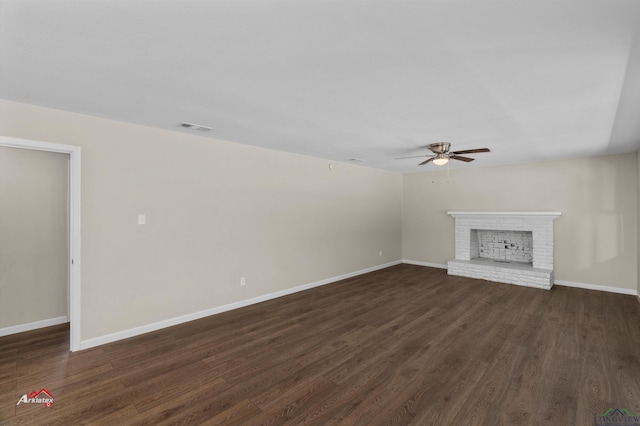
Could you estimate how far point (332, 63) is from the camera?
2.01m

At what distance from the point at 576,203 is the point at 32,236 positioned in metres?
8.52

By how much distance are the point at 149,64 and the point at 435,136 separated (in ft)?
10.7

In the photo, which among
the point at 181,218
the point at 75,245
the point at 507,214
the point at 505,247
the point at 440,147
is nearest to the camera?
the point at 75,245

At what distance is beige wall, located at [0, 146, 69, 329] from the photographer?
11.6ft

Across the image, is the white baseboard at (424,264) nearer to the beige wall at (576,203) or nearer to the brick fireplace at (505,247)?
the beige wall at (576,203)

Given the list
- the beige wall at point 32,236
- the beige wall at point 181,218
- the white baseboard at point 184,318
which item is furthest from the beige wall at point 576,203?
the beige wall at point 32,236

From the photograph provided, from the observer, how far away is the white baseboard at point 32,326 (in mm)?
3485

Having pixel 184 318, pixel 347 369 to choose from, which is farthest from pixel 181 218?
pixel 347 369

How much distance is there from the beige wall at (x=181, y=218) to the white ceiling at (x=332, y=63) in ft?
1.02

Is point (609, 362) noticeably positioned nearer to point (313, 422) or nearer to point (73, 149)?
point (313, 422)

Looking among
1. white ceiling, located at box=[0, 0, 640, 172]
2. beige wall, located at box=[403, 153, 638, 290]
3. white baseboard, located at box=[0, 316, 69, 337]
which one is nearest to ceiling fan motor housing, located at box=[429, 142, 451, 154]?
white ceiling, located at box=[0, 0, 640, 172]

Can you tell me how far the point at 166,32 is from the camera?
164 centimetres

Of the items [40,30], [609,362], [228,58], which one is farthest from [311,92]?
[609,362]

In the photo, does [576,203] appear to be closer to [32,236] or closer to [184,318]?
[184,318]
